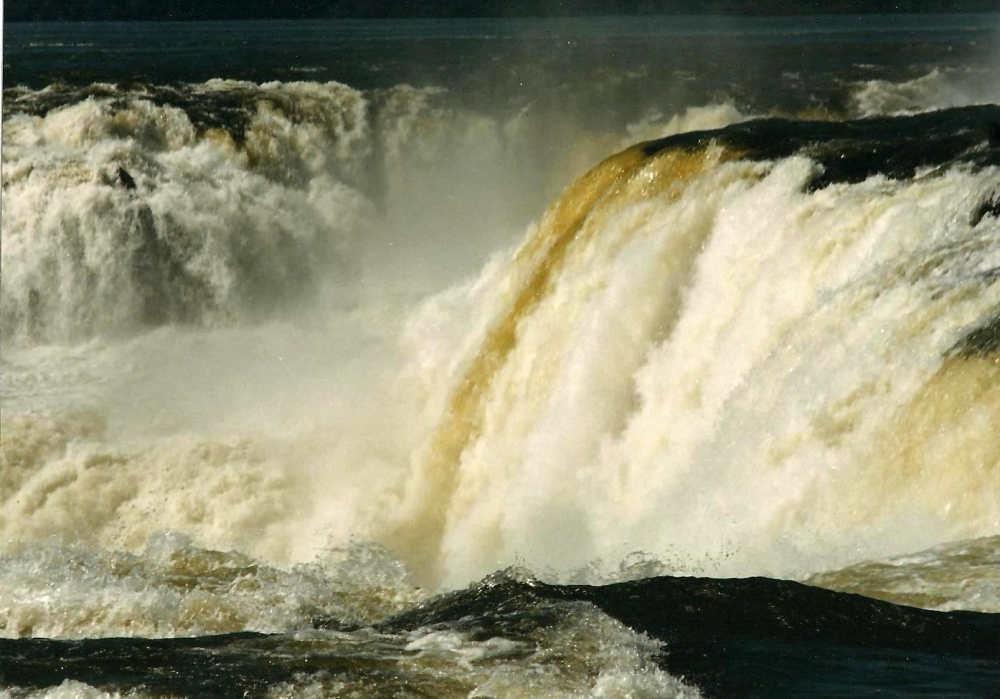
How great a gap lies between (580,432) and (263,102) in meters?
7.67

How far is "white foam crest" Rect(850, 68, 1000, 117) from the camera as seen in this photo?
14.6 m

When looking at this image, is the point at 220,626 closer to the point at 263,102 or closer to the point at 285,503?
the point at 285,503

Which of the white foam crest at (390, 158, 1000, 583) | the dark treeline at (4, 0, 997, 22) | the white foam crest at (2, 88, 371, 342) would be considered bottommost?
the white foam crest at (390, 158, 1000, 583)

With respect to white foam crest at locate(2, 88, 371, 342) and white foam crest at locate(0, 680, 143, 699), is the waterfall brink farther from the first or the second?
white foam crest at locate(2, 88, 371, 342)

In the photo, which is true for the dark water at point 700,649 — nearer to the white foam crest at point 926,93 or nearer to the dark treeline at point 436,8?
the white foam crest at point 926,93

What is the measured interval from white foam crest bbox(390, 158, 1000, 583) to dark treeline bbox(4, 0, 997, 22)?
46.6 feet

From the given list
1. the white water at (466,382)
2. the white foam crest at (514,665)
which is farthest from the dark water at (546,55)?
the white foam crest at (514,665)

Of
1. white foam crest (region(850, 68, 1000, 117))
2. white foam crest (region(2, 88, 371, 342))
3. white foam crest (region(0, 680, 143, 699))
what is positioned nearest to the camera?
white foam crest (region(0, 680, 143, 699))

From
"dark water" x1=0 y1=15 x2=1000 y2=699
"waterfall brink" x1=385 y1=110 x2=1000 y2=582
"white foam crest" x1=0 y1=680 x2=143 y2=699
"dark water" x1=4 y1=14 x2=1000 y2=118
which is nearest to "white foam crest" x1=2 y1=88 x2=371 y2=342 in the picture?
"dark water" x1=0 y1=15 x2=1000 y2=699

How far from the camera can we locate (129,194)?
11422 millimetres

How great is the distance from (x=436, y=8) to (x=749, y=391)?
17.9 metres

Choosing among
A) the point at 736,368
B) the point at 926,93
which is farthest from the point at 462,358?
the point at 926,93

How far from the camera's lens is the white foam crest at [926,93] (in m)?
14.6

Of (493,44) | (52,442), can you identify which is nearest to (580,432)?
(52,442)
